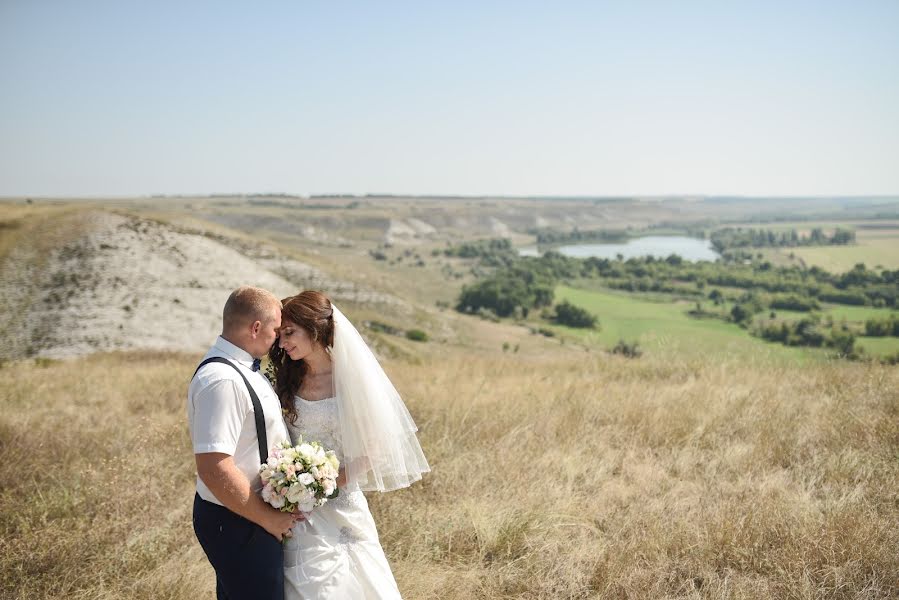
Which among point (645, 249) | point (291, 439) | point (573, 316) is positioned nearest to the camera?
point (291, 439)

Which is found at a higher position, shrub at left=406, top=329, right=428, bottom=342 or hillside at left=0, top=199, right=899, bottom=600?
hillside at left=0, top=199, right=899, bottom=600

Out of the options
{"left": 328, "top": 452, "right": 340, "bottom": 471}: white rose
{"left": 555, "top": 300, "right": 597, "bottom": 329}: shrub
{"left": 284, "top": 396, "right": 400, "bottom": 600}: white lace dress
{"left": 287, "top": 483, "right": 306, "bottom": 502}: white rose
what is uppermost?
{"left": 328, "top": 452, "right": 340, "bottom": 471}: white rose

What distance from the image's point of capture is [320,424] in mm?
2713

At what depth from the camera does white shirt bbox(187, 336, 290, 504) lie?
7.13ft

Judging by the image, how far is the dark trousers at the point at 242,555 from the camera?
2.30m

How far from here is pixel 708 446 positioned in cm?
583

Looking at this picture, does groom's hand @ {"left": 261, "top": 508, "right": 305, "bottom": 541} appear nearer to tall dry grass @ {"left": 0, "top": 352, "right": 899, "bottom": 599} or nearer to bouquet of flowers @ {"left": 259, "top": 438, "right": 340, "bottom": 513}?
bouquet of flowers @ {"left": 259, "top": 438, "right": 340, "bottom": 513}

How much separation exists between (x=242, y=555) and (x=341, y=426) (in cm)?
68

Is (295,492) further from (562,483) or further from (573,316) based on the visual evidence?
(573,316)

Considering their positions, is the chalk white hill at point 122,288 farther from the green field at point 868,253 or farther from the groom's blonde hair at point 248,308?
the green field at point 868,253

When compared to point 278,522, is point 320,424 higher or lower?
higher

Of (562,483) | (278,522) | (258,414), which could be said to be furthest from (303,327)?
(562,483)

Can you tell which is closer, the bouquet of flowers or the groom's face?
the bouquet of flowers

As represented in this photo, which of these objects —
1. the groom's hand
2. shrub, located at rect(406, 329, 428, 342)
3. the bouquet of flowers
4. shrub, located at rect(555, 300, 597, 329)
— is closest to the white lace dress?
the groom's hand
